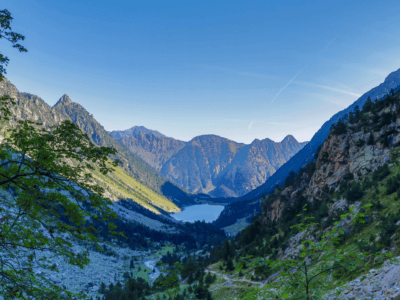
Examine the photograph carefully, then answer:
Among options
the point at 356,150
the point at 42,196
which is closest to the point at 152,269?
the point at 356,150

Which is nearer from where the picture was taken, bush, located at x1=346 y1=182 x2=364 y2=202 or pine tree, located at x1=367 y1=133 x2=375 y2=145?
bush, located at x1=346 y1=182 x2=364 y2=202

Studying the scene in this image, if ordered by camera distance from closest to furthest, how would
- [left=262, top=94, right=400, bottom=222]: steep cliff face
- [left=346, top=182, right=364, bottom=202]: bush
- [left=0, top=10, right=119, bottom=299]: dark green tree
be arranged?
[left=0, top=10, right=119, bottom=299]: dark green tree < [left=346, top=182, right=364, bottom=202]: bush < [left=262, top=94, right=400, bottom=222]: steep cliff face

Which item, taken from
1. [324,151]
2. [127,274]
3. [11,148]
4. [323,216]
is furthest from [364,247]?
[127,274]

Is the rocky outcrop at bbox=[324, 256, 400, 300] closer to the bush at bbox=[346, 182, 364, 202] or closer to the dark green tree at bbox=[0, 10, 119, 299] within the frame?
the dark green tree at bbox=[0, 10, 119, 299]

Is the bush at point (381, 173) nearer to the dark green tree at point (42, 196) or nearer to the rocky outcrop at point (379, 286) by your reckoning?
the rocky outcrop at point (379, 286)

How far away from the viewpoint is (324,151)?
7162 cm

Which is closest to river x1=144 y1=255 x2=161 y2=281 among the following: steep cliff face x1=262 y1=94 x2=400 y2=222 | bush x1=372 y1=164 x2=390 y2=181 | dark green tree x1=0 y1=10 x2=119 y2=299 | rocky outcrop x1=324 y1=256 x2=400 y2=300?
steep cliff face x1=262 y1=94 x2=400 y2=222

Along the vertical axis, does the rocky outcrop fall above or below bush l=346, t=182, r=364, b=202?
below

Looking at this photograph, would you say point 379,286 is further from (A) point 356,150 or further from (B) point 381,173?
(A) point 356,150

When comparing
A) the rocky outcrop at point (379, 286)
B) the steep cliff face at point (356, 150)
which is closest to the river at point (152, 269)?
the steep cliff face at point (356, 150)

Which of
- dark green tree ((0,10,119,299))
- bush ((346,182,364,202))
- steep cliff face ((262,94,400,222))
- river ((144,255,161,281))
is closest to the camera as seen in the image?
dark green tree ((0,10,119,299))

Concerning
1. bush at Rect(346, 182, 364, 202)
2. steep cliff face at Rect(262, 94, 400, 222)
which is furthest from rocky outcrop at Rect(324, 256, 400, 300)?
steep cliff face at Rect(262, 94, 400, 222)

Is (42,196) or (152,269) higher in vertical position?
(42,196)

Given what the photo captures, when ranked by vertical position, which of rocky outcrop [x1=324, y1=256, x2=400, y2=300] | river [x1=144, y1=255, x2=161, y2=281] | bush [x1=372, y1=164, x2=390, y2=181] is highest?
bush [x1=372, y1=164, x2=390, y2=181]
